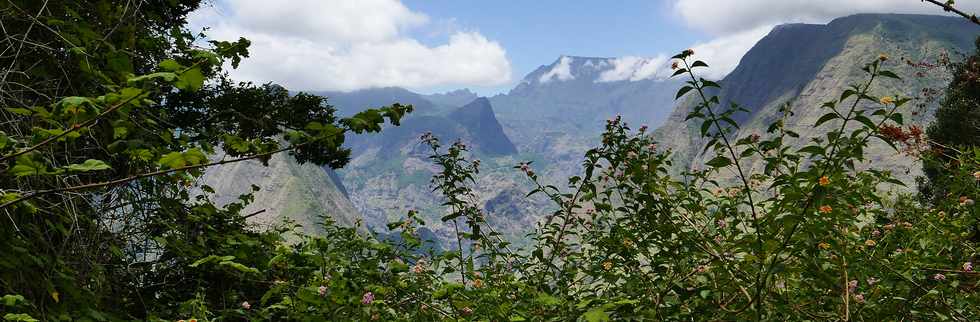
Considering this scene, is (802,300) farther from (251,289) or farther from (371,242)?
(251,289)

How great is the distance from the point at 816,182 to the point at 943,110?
95.4 ft

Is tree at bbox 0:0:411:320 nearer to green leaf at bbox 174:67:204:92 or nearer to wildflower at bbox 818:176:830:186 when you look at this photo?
green leaf at bbox 174:67:204:92

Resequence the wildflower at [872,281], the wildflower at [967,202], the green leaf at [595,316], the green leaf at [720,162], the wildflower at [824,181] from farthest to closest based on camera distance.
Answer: the wildflower at [967,202]
the wildflower at [872,281]
the green leaf at [720,162]
the wildflower at [824,181]
the green leaf at [595,316]

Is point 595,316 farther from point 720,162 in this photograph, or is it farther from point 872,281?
point 872,281

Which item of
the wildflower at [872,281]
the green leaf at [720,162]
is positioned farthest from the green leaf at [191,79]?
the wildflower at [872,281]

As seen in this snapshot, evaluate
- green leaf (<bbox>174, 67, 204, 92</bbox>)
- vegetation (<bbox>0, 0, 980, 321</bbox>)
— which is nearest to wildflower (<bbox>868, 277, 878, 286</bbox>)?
vegetation (<bbox>0, 0, 980, 321</bbox>)

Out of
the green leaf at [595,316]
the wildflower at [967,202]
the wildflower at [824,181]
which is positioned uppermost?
the wildflower at [824,181]

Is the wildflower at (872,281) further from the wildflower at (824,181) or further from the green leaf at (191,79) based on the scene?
the green leaf at (191,79)

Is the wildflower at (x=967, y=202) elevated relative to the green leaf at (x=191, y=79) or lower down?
lower down

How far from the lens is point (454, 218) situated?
4762 millimetres

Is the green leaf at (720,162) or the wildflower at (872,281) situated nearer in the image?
the green leaf at (720,162)

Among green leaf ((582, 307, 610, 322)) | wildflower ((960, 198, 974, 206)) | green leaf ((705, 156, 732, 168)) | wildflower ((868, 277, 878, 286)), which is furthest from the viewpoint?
wildflower ((960, 198, 974, 206))

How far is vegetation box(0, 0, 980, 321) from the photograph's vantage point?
2.46 m

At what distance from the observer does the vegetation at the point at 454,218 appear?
2459mm
